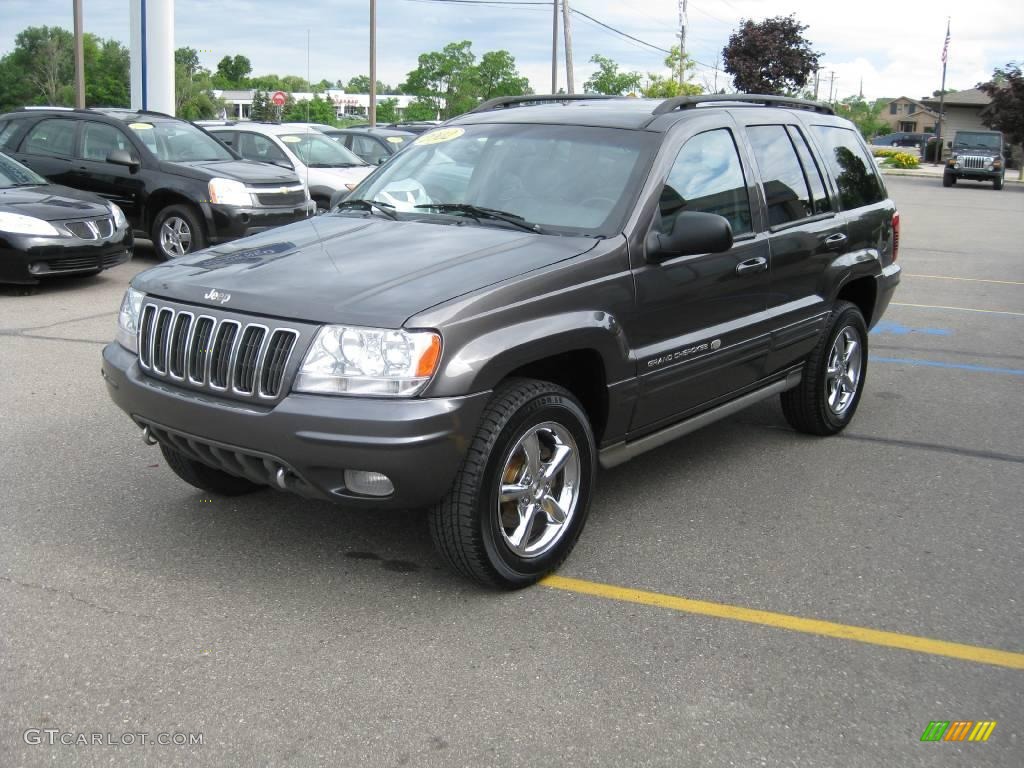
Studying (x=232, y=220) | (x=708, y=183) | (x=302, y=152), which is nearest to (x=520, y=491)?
(x=708, y=183)

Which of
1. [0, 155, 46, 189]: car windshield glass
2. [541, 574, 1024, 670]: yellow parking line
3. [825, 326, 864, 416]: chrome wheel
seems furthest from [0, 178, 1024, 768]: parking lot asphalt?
[0, 155, 46, 189]: car windshield glass

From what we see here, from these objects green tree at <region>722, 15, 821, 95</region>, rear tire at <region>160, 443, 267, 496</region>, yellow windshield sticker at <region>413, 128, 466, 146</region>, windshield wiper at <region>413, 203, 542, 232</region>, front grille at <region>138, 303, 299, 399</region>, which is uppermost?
green tree at <region>722, 15, 821, 95</region>

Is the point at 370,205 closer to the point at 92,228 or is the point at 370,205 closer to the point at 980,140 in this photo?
the point at 92,228

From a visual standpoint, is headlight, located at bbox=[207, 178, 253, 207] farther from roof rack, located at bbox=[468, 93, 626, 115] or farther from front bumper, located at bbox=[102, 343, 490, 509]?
front bumper, located at bbox=[102, 343, 490, 509]

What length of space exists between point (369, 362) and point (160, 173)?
9.82m

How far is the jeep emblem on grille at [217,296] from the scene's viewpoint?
3873 millimetres

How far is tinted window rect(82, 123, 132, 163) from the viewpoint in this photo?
1278 centimetres

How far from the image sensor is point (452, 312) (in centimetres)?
363

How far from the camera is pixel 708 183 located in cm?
494

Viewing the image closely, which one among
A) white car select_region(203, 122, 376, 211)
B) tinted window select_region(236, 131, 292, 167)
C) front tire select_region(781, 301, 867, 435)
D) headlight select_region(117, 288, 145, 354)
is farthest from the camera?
tinted window select_region(236, 131, 292, 167)

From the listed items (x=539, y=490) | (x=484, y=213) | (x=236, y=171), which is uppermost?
(x=236, y=171)

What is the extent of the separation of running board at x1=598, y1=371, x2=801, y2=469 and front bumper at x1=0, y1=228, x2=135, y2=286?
736 centimetres

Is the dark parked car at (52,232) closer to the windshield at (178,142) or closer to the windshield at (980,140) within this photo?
the windshield at (178,142)

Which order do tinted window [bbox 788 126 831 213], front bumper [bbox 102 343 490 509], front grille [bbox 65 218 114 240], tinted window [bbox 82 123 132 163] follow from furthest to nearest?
tinted window [bbox 82 123 132 163] < front grille [bbox 65 218 114 240] < tinted window [bbox 788 126 831 213] < front bumper [bbox 102 343 490 509]
